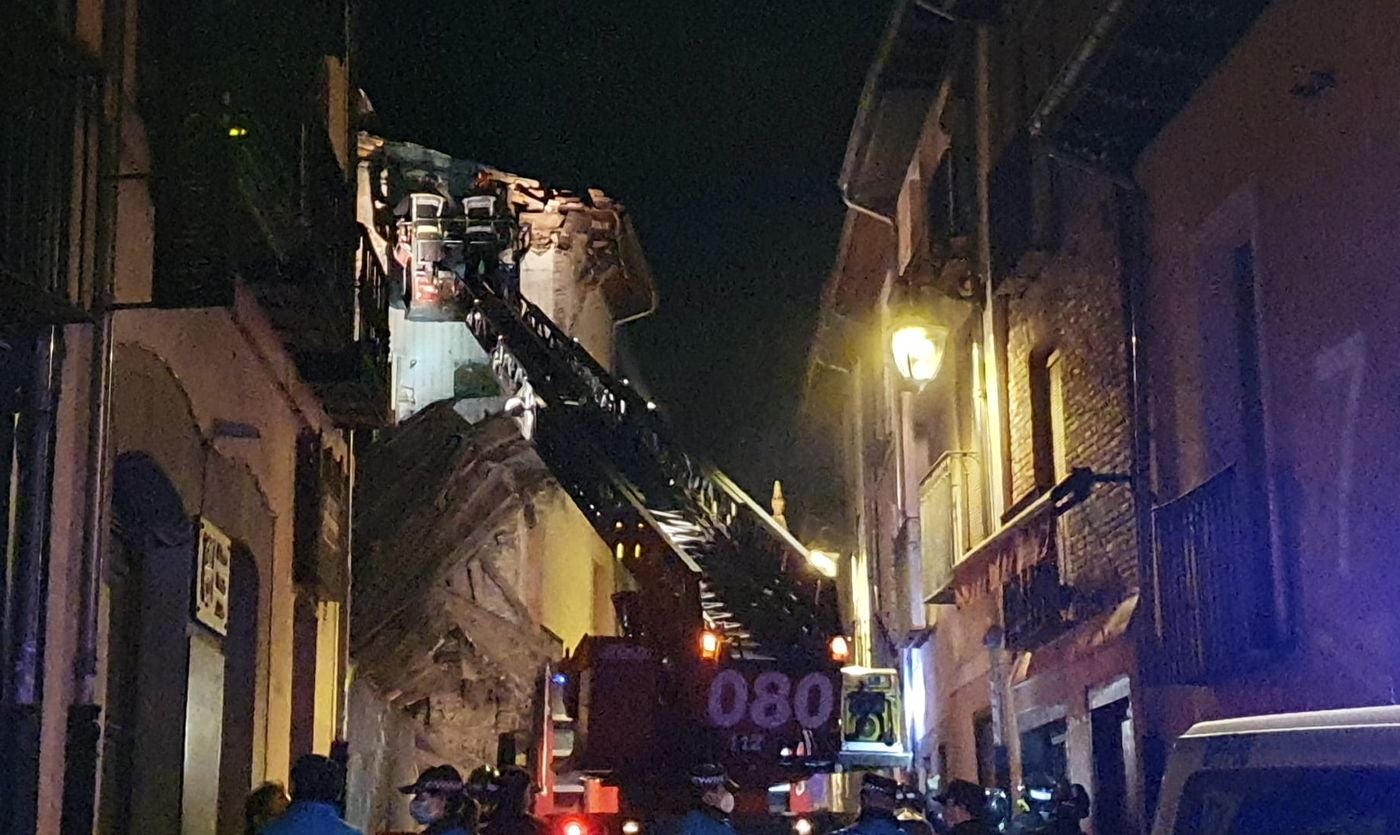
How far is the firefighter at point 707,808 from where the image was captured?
866cm

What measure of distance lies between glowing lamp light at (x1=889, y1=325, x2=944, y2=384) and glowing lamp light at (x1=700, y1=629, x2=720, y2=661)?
4044 millimetres

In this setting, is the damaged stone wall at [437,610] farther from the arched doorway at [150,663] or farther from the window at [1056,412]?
the arched doorway at [150,663]

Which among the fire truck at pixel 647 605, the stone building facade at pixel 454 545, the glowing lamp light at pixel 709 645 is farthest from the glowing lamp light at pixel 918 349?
the stone building facade at pixel 454 545

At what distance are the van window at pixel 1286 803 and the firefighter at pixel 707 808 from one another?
4932mm

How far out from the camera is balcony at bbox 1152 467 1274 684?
9867 millimetres

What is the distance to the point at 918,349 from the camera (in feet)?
53.4

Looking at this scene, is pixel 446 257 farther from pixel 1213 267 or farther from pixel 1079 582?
pixel 1213 267

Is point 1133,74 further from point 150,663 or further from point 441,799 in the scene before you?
point 150,663

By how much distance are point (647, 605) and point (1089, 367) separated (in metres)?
3.94

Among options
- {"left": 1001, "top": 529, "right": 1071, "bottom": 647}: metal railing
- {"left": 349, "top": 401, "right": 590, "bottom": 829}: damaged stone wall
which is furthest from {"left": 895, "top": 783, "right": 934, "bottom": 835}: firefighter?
{"left": 349, "top": 401, "right": 590, "bottom": 829}: damaged stone wall

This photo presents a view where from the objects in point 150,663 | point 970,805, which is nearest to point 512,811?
point 970,805

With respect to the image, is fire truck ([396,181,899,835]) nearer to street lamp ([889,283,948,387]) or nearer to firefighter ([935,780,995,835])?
firefighter ([935,780,995,835])

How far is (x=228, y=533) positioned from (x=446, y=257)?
52.1 ft

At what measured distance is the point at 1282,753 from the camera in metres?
3.55
